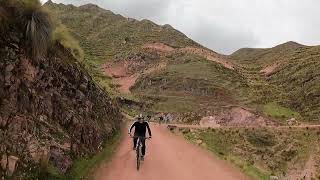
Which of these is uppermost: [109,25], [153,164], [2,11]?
[109,25]

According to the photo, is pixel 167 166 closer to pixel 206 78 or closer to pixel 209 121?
pixel 209 121

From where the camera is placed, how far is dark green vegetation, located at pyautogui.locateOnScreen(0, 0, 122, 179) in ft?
41.8

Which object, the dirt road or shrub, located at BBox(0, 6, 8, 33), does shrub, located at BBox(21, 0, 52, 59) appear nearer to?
shrub, located at BBox(0, 6, 8, 33)

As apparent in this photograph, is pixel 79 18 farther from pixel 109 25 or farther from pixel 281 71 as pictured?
pixel 281 71

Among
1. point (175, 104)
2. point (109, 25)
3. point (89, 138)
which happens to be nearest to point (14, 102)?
point (89, 138)

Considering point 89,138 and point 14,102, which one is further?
point 89,138

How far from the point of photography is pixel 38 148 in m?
13.2

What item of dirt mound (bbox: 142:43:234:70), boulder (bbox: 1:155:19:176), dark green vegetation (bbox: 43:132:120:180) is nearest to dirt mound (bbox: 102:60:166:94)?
dirt mound (bbox: 142:43:234:70)

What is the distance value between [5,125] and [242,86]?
189ft

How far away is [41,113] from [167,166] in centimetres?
482

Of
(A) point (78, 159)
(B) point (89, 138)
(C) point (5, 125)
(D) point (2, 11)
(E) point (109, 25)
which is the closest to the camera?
(C) point (5, 125)

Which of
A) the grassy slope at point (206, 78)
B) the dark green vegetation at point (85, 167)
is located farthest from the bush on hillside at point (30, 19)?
the grassy slope at point (206, 78)

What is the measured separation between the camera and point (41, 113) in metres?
14.5

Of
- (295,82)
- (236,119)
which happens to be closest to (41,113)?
(236,119)
